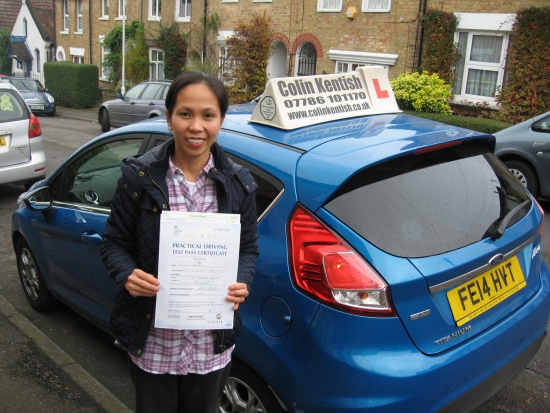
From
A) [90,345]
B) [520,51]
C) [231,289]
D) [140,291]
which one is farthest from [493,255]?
[520,51]

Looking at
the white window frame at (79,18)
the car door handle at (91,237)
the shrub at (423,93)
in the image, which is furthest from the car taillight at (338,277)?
the white window frame at (79,18)

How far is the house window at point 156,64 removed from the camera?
2716 cm

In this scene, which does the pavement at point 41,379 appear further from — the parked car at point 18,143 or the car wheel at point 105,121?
the car wheel at point 105,121

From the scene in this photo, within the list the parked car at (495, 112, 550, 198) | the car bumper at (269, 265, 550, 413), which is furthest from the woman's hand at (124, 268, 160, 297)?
the parked car at (495, 112, 550, 198)

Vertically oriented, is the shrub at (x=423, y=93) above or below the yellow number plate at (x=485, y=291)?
above

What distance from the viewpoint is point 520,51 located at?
1456 centimetres

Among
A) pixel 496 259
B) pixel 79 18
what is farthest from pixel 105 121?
pixel 79 18

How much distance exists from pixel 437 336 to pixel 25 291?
3.61m

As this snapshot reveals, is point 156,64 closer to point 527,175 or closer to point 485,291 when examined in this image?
point 527,175

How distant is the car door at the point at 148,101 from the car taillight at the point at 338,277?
1431 cm

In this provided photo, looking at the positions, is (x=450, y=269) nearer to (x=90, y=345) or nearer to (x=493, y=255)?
(x=493, y=255)

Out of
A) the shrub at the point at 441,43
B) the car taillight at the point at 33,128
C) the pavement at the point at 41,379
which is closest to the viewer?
the pavement at the point at 41,379

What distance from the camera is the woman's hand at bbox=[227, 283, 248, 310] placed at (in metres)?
2.05

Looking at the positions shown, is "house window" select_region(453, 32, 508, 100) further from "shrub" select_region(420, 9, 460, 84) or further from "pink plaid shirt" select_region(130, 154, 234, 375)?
"pink plaid shirt" select_region(130, 154, 234, 375)
